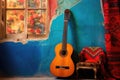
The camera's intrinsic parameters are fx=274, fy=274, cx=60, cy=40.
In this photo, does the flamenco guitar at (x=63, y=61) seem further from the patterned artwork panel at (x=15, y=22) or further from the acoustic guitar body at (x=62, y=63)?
the patterned artwork panel at (x=15, y=22)

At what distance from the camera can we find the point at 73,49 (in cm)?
566

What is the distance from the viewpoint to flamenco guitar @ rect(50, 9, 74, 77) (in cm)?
538

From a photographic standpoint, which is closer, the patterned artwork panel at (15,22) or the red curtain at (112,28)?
the red curtain at (112,28)

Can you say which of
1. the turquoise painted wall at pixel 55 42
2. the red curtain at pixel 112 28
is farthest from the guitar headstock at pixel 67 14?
the red curtain at pixel 112 28

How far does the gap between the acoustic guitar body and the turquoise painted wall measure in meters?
0.40

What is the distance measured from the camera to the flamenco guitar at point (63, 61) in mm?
5375

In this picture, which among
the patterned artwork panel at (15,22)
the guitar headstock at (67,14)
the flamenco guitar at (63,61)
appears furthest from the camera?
the patterned artwork panel at (15,22)

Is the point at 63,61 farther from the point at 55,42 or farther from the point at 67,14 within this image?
the point at 67,14

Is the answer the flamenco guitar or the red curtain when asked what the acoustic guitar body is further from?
the red curtain

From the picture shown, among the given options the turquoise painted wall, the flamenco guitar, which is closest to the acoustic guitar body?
the flamenco guitar

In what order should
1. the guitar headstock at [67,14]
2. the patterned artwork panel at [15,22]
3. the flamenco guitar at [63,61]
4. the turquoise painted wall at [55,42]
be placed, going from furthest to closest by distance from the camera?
the patterned artwork panel at [15,22] → the turquoise painted wall at [55,42] → the guitar headstock at [67,14] → the flamenco guitar at [63,61]

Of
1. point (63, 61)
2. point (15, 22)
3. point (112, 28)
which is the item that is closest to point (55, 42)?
point (63, 61)

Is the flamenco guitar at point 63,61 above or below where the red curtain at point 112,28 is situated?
below

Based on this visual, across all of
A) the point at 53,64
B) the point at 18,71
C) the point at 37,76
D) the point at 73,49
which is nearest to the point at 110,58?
the point at 73,49
